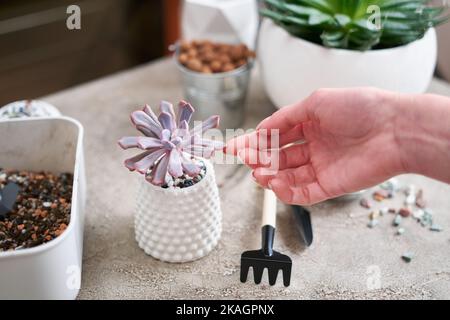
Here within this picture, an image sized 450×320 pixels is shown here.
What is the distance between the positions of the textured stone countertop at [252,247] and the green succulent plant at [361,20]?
0.24 m

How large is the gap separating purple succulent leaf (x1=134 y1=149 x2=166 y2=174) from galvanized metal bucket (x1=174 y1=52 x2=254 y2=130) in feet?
1.01

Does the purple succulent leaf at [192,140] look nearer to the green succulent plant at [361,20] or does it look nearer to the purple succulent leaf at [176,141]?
the purple succulent leaf at [176,141]

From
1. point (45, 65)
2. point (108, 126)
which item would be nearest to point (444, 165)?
point (108, 126)

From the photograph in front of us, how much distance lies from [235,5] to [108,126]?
0.35 m

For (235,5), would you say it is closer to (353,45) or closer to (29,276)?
(353,45)

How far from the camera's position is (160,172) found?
64 centimetres

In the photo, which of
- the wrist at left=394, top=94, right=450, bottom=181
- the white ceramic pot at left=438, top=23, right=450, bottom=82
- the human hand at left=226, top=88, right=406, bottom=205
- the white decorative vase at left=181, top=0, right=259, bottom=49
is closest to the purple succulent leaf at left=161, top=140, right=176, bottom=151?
the human hand at left=226, top=88, right=406, bottom=205

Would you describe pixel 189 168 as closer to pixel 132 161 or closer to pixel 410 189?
pixel 132 161

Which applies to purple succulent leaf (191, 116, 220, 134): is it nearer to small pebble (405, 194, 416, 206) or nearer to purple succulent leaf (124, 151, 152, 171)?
purple succulent leaf (124, 151, 152, 171)

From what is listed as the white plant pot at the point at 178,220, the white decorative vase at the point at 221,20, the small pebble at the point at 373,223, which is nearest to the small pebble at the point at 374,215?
the small pebble at the point at 373,223

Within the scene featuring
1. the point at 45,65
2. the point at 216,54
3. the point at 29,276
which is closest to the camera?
the point at 29,276

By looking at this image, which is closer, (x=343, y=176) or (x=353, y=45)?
(x=343, y=176)

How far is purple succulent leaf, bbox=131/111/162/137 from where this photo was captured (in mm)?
661
